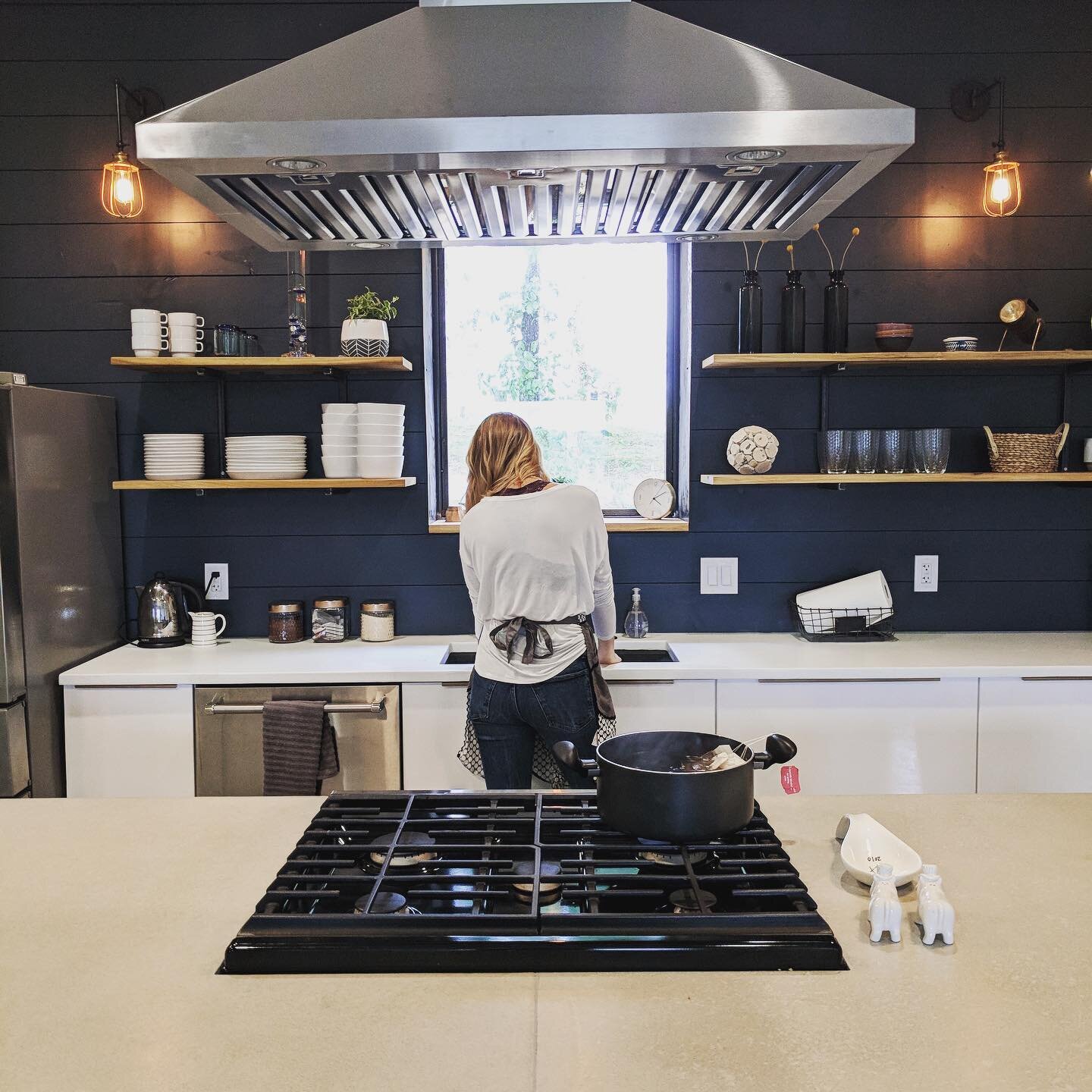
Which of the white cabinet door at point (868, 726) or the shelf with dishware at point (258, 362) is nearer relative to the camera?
the white cabinet door at point (868, 726)

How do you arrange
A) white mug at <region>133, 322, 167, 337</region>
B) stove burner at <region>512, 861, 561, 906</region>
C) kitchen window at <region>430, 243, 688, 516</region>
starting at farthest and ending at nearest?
1. kitchen window at <region>430, 243, 688, 516</region>
2. white mug at <region>133, 322, 167, 337</region>
3. stove burner at <region>512, 861, 561, 906</region>

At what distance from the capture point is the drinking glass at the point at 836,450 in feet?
10.3

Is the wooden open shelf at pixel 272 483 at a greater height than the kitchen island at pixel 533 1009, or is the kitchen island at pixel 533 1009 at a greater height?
the wooden open shelf at pixel 272 483

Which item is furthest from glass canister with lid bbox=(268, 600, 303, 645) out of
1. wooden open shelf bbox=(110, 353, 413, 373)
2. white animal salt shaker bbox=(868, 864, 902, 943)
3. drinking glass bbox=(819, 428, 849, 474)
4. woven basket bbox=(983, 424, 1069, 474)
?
white animal salt shaker bbox=(868, 864, 902, 943)

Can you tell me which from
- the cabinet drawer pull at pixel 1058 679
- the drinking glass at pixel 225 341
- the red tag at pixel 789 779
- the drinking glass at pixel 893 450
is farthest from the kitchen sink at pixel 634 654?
the red tag at pixel 789 779

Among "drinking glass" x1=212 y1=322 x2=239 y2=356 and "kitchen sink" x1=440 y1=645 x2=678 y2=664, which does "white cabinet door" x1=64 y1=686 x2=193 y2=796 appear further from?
"drinking glass" x1=212 y1=322 x2=239 y2=356

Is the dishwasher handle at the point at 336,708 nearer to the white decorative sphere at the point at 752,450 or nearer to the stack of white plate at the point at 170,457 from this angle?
the stack of white plate at the point at 170,457

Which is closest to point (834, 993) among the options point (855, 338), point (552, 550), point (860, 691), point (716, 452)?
point (552, 550)

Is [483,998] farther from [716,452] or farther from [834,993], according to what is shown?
[716,452]

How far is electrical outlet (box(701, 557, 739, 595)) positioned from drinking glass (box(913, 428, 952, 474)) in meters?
0.67

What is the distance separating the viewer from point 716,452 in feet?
11.1

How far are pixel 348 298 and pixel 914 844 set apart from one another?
254 centimetres

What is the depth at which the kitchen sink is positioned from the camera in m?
3.16

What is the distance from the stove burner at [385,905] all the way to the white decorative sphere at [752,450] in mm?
2277
